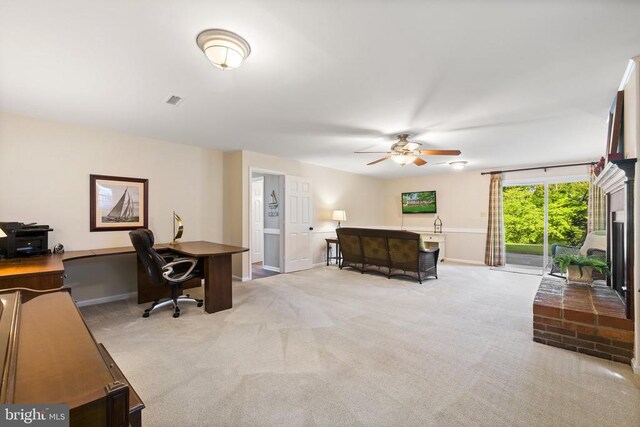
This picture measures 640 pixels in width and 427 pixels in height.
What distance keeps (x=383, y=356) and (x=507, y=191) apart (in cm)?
619

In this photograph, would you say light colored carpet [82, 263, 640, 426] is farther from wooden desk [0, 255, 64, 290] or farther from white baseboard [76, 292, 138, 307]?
wooden desk [0, 255, 64, 290]

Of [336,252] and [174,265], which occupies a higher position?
[174,265]

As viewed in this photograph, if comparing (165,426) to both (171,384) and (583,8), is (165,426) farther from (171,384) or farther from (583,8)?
(583,8)

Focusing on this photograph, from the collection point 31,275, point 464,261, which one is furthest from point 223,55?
point 464,261

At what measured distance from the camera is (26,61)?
7.00ft

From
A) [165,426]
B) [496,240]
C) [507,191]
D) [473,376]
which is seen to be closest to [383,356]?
[473,376]

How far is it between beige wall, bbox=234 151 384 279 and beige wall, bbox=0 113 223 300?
0.82 meters

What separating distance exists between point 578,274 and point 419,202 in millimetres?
4866

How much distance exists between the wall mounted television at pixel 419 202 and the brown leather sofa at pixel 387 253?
2791 mm

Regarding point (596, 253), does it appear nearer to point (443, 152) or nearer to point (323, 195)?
point (443, 152)

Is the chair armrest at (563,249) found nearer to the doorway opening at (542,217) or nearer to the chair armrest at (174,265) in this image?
the doorway opening at (542,217)

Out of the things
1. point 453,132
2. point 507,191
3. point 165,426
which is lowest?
point 165,426

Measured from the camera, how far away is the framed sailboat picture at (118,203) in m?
3.80

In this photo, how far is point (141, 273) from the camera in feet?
12.6
